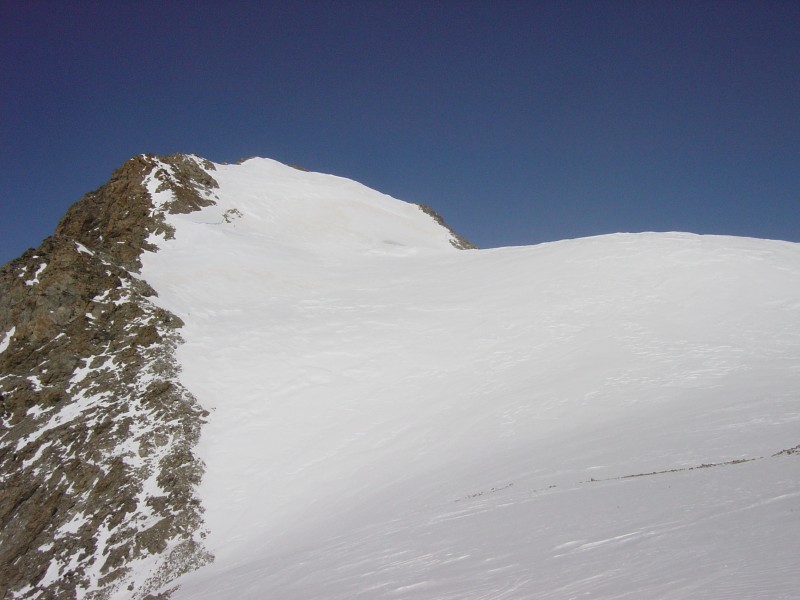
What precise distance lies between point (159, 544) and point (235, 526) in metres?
1.90

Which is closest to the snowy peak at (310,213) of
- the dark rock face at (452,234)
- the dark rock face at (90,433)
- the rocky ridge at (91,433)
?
the dark rock face at (452,234)

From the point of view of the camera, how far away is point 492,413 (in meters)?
16.5

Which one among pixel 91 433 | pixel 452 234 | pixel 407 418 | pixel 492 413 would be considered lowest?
pixel 492 413

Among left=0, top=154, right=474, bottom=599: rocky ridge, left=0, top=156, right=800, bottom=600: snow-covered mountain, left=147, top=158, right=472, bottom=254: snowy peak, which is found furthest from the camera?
left=147, top=158, right=472, bottom=254: snowy peak

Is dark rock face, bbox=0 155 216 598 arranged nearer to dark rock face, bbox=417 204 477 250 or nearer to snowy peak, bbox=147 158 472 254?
snowy peak, bbox=147 158 472 254

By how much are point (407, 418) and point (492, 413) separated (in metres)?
2.83

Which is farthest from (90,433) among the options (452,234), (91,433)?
(452,234)

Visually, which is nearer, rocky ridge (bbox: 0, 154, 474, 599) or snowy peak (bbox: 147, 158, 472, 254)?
rocky ridge (bbox: 0, 154, 474, 599)

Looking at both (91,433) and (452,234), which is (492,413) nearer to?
(91,433)

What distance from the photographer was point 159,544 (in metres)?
14.3

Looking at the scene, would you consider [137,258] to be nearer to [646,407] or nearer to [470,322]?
[470,322]

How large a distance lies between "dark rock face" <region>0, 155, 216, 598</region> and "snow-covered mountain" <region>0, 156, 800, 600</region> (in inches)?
3.1

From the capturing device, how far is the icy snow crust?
6785 mm

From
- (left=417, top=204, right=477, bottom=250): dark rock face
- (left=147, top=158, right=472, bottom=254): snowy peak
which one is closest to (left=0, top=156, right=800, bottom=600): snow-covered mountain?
(left=147, top=158, right=472, bottom=254): snowy peak
